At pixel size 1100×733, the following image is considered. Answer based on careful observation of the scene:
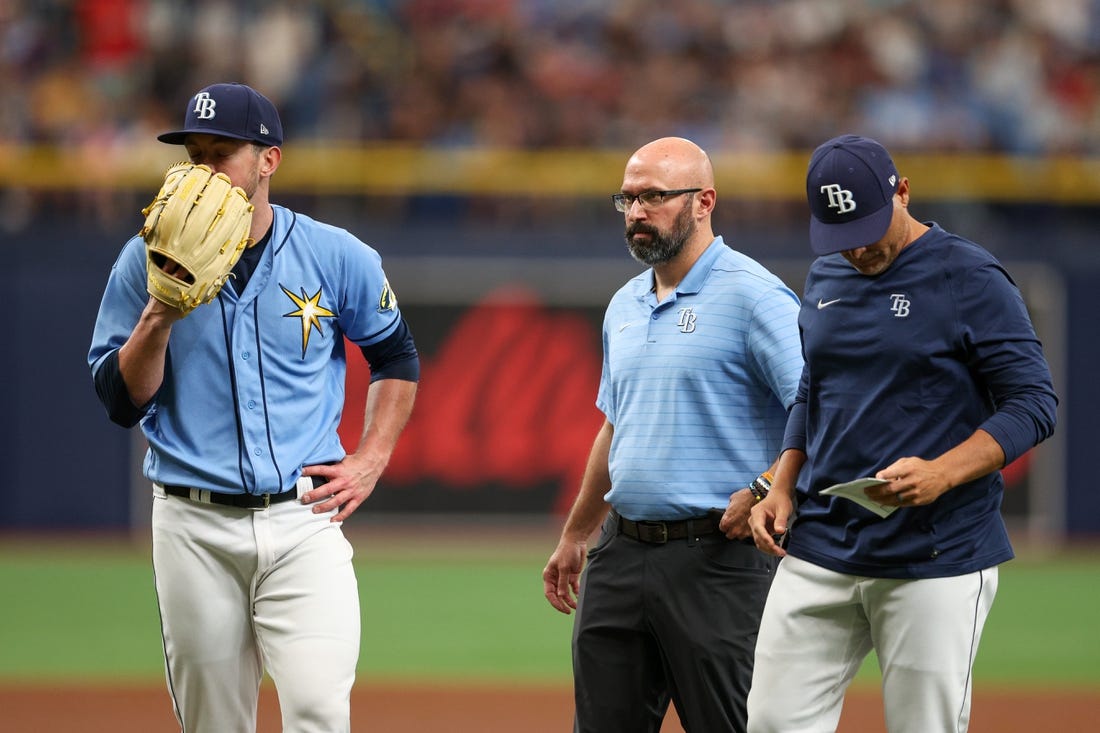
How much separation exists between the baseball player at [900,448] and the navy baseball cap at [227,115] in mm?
1644

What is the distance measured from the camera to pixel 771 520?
428cm

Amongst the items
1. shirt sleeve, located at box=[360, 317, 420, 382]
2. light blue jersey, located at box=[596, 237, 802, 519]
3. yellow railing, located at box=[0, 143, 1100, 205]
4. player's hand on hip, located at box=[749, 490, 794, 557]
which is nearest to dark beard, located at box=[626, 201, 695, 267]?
light blue jersey, located at box=[596, 237, 802, 519]

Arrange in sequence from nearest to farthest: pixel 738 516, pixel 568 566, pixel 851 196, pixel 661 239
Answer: pixel 851 196 → pixel 738 516 → pixel 661 239 → pixel 568 566

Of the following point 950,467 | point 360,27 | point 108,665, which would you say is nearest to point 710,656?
point 950,467

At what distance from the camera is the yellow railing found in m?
13.8

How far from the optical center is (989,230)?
540 inches

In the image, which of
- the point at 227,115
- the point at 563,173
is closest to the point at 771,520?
the point at 227,115

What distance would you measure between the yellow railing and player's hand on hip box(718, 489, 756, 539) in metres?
9.39

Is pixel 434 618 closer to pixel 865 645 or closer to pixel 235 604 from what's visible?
pixel 235 604

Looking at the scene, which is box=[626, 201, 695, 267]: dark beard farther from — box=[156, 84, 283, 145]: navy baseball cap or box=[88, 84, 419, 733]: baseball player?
box=[156, 84, 283, 145]: navy baseball cap

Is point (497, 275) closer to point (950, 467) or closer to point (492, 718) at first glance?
point (492, 718)

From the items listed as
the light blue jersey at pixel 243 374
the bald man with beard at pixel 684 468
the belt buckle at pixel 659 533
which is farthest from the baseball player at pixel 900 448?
the light blue jersey at pixel 243 374

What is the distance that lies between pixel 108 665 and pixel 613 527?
474 centimetres

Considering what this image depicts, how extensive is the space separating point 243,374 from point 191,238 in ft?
1.74
